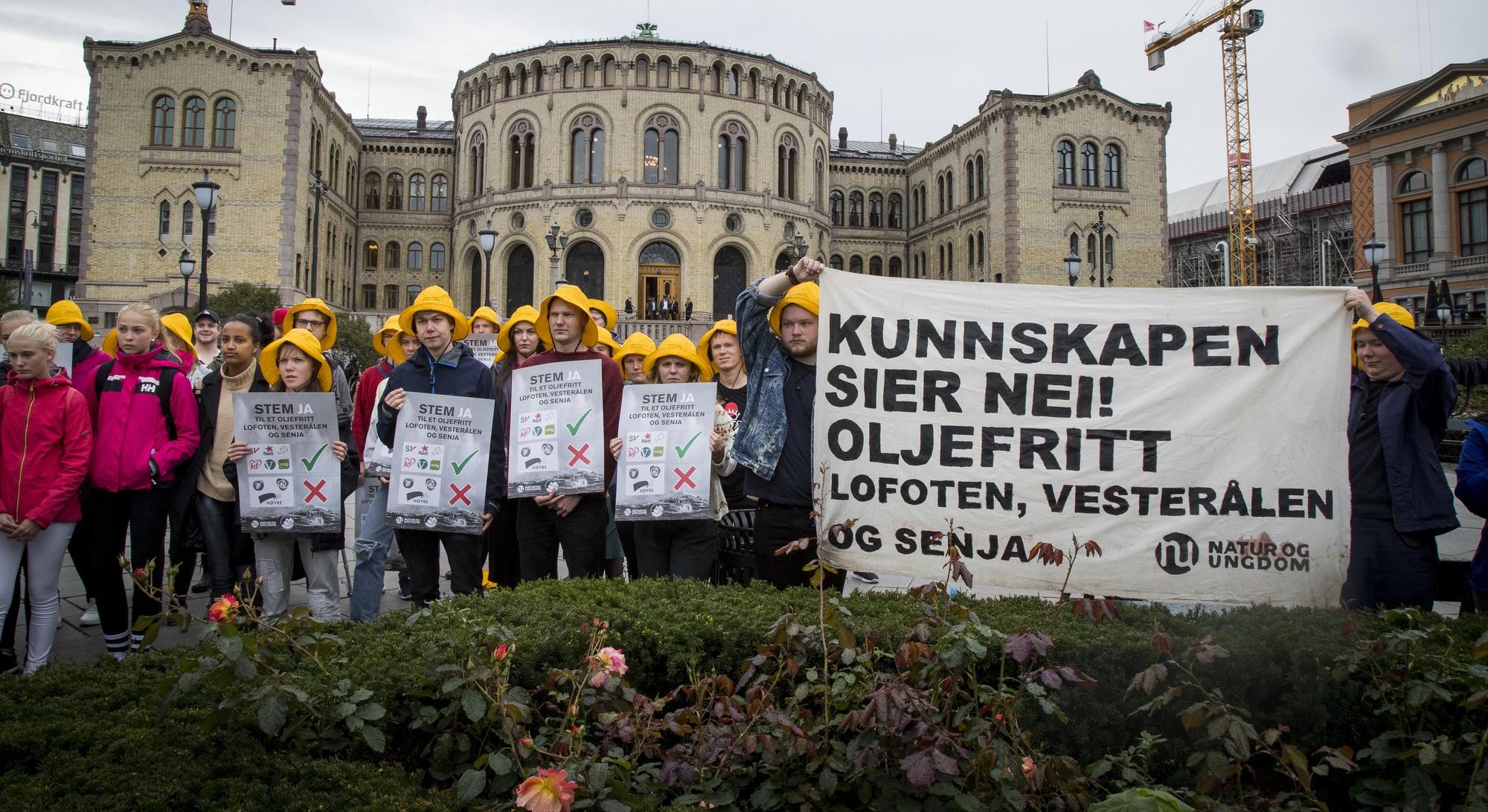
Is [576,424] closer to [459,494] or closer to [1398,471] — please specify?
[459,494]

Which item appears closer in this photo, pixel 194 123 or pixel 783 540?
pixel 783 540

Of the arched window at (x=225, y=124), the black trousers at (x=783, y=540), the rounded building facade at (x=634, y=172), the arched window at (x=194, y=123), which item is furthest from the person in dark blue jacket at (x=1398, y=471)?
the arched window at (x=194, y=123)

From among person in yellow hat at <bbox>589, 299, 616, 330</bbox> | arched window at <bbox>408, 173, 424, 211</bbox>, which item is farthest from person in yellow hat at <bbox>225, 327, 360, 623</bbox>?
arched window at <bbox>408, 173, 424, 211</bbox>

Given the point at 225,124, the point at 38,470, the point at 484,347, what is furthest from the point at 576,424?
the point at 225,124

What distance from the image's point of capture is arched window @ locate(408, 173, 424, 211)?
176 ft

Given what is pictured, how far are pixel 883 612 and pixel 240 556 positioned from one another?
455 centimetres

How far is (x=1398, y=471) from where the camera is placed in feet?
14.3

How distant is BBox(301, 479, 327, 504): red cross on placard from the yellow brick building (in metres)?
39.5

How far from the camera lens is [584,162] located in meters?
46.7

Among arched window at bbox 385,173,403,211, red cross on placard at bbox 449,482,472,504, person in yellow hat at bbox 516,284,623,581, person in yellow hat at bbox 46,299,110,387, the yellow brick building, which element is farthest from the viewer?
arched window at bbox 385,173,403,211

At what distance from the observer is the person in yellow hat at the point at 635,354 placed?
7.30 meters

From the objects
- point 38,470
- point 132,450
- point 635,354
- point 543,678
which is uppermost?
point 635,354

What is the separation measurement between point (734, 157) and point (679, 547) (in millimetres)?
44621

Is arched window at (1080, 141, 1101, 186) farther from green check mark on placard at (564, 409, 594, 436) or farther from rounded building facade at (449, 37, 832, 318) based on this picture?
green check mark on placard at (564, 409, 594, 436)
